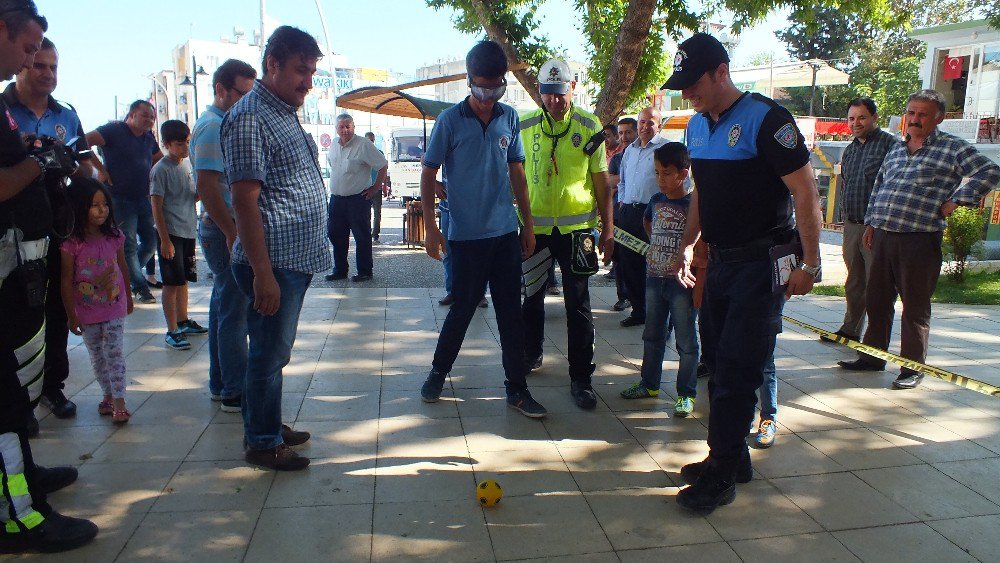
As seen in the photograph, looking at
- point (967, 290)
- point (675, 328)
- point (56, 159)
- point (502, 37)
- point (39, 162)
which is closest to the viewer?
point (39, 162)

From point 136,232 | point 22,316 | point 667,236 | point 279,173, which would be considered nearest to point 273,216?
point 279,173

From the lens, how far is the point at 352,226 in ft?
28.2

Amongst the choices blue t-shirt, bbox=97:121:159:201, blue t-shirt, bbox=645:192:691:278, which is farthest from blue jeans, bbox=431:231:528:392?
blue t-shirt, bbox=97:121:159:201

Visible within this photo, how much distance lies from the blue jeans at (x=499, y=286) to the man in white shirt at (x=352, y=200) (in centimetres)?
455

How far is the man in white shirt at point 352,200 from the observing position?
857 cm

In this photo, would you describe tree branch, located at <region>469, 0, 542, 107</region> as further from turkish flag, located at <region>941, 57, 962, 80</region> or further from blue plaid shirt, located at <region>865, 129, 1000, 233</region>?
turkish flag, located at <region>941, 57, 962, 80</region>

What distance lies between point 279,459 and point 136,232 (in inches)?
201

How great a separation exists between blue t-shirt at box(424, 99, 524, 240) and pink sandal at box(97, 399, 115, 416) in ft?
7.25

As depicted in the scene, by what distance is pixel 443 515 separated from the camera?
299 cm

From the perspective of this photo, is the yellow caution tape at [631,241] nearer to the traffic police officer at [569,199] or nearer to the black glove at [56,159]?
the traffic police officer at [569,199]

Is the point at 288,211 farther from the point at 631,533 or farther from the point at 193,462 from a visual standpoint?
the point at 631,533

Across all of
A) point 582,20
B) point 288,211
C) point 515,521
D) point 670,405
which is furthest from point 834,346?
point 582,20

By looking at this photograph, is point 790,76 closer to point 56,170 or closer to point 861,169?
point 861,169

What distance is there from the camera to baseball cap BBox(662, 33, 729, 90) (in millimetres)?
3033
